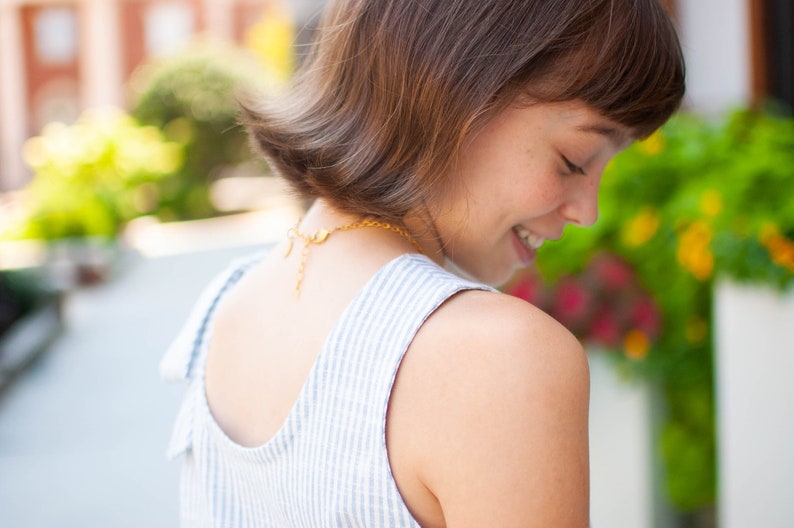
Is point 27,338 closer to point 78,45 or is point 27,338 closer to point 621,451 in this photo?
point 621,451

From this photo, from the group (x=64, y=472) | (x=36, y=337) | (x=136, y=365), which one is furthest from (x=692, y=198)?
Result: (x=36, y=337)

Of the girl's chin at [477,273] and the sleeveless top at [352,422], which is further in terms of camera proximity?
the girl's chin at [477,273]

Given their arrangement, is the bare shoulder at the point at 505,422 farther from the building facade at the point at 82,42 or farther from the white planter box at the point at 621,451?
the building facade at the point at 82,42

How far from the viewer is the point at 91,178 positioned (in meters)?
9.33

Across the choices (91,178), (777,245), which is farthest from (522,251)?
(91,178)

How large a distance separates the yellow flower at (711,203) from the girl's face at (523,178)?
1.42m

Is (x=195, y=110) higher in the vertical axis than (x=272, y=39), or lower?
higher

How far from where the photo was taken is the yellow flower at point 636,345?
8.70 feet

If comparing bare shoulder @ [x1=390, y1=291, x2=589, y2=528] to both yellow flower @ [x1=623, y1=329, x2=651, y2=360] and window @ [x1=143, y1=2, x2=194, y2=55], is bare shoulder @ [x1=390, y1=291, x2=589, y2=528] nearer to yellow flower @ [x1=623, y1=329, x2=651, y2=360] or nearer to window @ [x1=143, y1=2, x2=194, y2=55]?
yellow flower @ [x1=623, y1=329, x2=651, y2=360]

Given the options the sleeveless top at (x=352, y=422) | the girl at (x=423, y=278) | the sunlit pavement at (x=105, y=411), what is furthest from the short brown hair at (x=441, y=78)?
the sunlit pavement at (x=105, y=411)

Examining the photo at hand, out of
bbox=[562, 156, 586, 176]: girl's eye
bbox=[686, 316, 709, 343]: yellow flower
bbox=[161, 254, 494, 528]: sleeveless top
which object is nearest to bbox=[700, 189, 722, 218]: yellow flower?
bbox=[686, 316, 709, 343]: yellow flower

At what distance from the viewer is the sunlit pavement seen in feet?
13.4

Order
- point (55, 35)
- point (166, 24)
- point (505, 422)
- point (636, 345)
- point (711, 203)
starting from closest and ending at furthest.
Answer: point (505, 422), point (711, 203), point (636, 345), point (166, 24), point (55, 35)

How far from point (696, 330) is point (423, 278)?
2.02m
